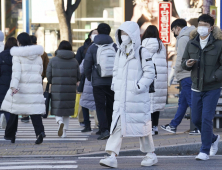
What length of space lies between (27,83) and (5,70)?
106 cm

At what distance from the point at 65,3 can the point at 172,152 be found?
941 cm

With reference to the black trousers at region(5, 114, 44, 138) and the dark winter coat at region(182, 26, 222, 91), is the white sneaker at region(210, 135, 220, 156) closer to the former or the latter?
the dark winter coat at region(182, 26, 222, 91)

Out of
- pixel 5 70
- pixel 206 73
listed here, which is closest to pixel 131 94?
pixel 206 73

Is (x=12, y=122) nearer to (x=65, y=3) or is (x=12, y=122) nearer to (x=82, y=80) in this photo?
(x=82, y=80)

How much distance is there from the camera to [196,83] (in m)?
6.77

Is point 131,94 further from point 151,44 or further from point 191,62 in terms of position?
point 151,44

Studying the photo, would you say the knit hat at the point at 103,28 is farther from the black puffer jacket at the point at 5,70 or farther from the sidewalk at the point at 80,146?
the sidewalk at the point at 80,146

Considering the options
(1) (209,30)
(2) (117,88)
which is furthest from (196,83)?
(2) (117,88)

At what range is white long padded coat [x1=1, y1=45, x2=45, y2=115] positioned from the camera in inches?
323

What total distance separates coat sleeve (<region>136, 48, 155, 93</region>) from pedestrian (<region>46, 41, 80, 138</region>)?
320 centimetres

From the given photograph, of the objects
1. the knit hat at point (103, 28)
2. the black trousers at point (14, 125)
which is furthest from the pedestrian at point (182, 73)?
the black trousers at point (14, 125)

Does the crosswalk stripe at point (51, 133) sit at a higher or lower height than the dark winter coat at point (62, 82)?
lower

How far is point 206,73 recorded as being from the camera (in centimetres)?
670

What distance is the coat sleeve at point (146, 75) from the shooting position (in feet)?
20.1
